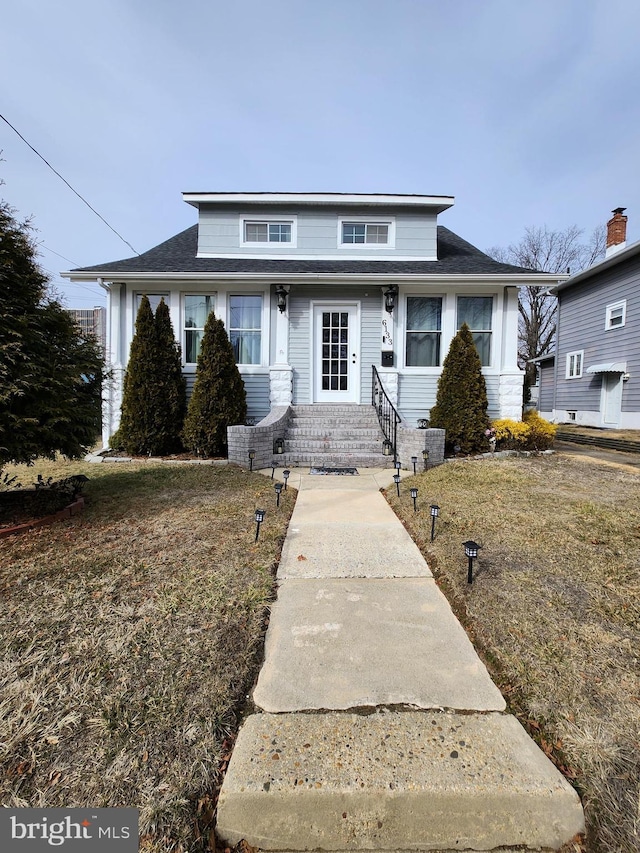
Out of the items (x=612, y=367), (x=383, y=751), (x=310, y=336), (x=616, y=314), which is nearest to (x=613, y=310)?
(x=616, y=314)

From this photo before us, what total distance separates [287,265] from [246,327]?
1727 millimetres

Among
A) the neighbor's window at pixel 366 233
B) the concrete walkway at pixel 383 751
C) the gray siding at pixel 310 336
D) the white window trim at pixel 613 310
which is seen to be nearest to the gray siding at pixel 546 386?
the white window trim at pixel 613 310

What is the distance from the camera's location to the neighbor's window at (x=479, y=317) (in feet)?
27.3

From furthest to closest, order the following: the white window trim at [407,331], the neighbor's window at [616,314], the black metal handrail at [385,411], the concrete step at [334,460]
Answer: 1. the neighbor's window at [616,314]
2. the white window trim at [407,331]
3. the black metal handrail at [385,411]
4. the concrete step at [334,460]

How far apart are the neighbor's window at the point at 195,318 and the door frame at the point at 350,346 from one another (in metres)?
2.36

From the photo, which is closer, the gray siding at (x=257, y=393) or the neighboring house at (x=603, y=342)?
the gray siding at (x=257, y=393)

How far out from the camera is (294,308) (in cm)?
837

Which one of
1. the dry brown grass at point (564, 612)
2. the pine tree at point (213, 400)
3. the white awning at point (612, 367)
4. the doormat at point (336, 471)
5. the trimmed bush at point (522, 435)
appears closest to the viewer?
the dry brown grass at point (564, 612)

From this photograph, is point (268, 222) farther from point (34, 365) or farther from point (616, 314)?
point (616, 314)

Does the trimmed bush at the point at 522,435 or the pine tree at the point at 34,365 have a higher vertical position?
the pine tree at the point at 34,365

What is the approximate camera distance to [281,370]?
822 centimetres

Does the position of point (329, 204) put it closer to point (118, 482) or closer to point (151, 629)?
point (118, 482)

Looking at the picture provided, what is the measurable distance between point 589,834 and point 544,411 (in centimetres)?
1997

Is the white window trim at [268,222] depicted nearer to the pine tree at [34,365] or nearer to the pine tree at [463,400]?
the pine tree at [463,400]
